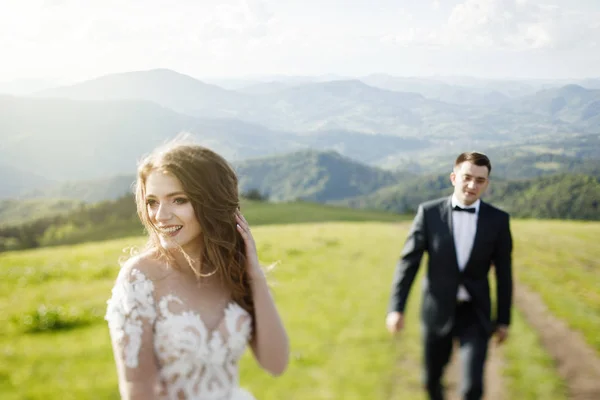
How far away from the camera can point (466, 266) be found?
5.24 meters

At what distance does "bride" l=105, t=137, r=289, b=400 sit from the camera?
103 inches

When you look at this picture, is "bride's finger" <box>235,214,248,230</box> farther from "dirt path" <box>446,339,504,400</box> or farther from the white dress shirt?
"dirt path" <box>446,339,504,400</box>

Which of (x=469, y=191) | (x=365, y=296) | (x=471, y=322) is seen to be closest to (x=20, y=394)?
(x=471, y=322)

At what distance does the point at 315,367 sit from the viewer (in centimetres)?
941

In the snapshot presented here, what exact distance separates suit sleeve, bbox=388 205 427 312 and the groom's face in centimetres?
61

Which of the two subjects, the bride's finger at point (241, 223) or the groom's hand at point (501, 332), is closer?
the bride's finger at point (241, 223)

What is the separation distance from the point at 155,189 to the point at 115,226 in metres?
76.5

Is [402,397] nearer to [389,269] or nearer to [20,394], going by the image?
[20,394]

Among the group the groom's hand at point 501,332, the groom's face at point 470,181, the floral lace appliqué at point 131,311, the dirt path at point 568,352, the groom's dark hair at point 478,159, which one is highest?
the groom's dark hair at point 478,159

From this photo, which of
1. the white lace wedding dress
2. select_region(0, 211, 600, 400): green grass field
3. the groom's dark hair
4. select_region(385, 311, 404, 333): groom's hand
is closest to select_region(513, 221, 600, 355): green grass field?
select_region(0, 211, 600, 400): green grass field

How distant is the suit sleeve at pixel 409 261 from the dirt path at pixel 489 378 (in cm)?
291

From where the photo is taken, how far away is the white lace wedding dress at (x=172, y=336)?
2539mm

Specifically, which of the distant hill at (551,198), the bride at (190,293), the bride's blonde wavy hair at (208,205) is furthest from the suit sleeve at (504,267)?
the distant hill at (551,198)

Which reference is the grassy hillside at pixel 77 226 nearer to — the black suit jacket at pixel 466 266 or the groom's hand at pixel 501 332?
the black suit jacket at pixel 466 266
